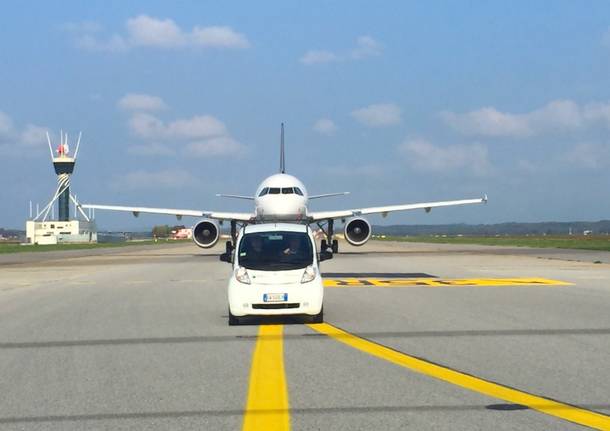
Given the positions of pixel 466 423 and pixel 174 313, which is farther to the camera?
pixel 174 313

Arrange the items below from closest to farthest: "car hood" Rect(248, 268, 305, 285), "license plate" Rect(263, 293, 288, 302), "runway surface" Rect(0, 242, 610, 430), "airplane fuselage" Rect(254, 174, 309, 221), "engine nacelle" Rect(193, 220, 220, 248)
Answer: "runway surface" Rect(0, 242, 610, 430) < "license plate" Rect(263, 293, 288, 302) < "car hood" Rect(248, 268, 305, 285) < "airplane fuselage" Rect(254, 174, 309, 221) < "engine nacelle" Rect(193, 220, 220, 248)

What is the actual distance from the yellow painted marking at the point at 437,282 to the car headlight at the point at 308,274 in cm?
911

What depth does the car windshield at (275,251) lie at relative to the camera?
1334 centimetres

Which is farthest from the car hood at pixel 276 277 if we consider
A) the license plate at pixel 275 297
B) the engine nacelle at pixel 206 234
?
the engine nacelle at pixel 206 234

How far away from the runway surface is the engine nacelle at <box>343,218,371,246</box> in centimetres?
2362

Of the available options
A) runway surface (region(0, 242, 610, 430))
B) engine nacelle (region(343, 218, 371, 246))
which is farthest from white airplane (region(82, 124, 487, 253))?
runway surface (region(0, 242, 610, 430))

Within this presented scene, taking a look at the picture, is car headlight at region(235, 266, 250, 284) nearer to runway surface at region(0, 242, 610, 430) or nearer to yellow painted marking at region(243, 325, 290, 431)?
runway surface at region(0, 242, 610, 430)

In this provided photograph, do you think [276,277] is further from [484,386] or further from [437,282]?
[437,282]

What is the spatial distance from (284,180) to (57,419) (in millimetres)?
31794

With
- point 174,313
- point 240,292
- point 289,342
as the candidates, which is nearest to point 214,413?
point 289,342

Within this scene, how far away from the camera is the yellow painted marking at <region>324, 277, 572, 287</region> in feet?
73.5

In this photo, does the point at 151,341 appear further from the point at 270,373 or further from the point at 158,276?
the point at 158,276

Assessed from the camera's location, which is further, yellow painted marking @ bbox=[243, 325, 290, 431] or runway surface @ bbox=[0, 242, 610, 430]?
runway surface @ bbox=[0, 242, 610, 430]

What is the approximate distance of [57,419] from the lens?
6840mm
